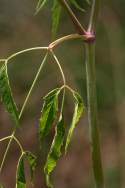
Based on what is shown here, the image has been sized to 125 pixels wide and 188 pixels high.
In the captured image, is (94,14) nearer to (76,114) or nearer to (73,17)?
(73,17)

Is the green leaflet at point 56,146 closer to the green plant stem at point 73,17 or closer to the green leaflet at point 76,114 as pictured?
the green leaflet at point 76,114

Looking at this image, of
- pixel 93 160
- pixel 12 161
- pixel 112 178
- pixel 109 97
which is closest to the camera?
pixel 93 160

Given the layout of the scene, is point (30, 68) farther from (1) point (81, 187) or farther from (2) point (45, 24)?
(1) point (81, 187)

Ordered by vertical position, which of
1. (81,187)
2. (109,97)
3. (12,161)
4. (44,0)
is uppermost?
(44,0)

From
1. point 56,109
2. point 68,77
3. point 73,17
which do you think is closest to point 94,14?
point 73,17

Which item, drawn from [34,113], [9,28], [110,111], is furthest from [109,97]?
[9,28]

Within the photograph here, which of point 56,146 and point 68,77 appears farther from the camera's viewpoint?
point 68,77

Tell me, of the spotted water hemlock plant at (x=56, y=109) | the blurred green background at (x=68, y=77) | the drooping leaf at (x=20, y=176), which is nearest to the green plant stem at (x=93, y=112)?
the spotted water hemlock plant at (x=56, y=109)
